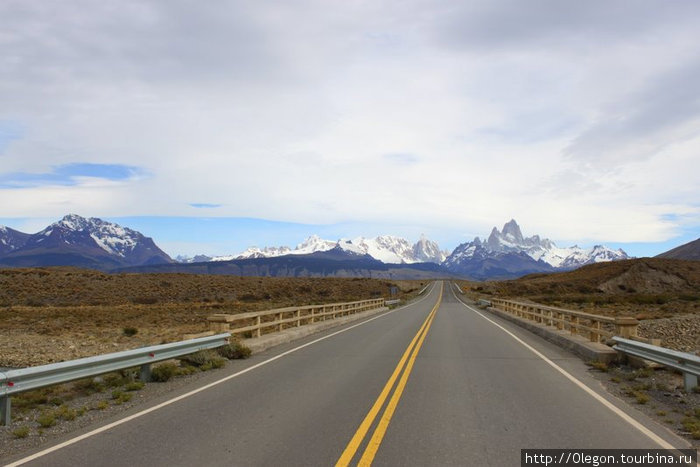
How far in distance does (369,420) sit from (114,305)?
2346 inches

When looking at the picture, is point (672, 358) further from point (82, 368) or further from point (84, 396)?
point (84, 396)

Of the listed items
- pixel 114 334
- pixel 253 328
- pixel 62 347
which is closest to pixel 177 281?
pixel 114 334

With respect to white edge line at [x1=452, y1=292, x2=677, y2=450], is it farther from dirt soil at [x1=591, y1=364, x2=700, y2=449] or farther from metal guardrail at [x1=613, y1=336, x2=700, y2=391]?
metal guardrail at [x1=613, y1=336, x2=700, y2=391]

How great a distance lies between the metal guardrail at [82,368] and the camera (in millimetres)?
7609

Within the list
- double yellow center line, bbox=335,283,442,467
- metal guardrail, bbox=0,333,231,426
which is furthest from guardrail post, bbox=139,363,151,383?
double yellow center line, bbox=335,283,442,467

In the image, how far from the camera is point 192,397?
30.5 feet

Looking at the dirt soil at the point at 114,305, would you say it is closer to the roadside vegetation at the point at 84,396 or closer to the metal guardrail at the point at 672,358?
the roadside vegetation at the point at 84,396

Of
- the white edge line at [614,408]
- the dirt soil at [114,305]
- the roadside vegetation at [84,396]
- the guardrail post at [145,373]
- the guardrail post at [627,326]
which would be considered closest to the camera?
the white edge line at [614,408]

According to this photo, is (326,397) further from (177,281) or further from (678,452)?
(177,281)

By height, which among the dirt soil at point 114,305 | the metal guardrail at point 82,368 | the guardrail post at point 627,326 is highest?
the guardrail post at point 627,326

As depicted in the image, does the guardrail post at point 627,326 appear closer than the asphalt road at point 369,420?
No

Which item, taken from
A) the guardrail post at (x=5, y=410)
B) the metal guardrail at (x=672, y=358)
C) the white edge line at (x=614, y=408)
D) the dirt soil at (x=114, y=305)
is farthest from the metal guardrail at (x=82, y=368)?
the metal guardrail at (x=672, y=358)

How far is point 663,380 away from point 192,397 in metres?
9.79

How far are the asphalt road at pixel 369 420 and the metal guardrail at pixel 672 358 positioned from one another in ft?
4.55
